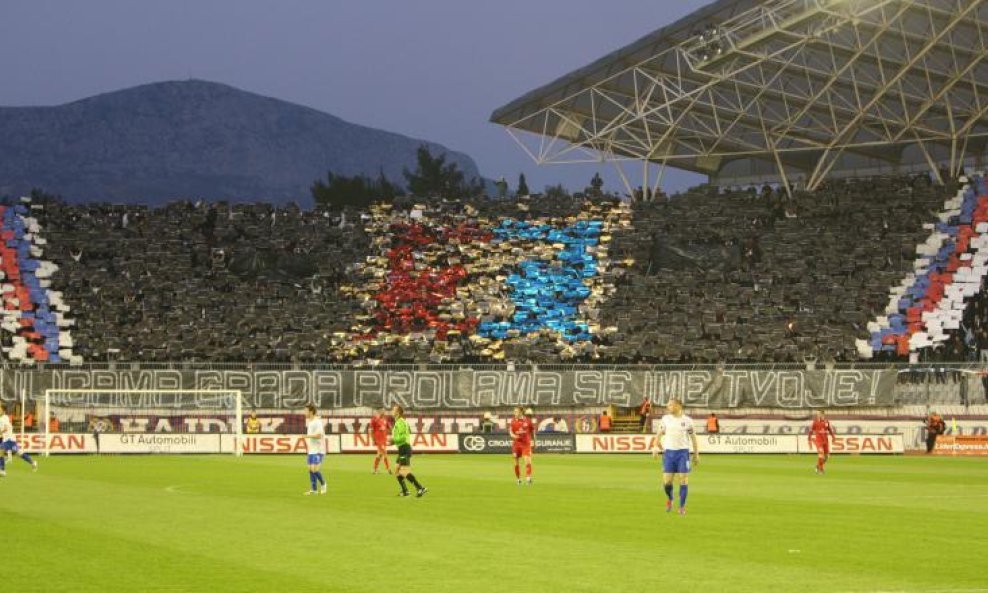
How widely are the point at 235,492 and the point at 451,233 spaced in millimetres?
49493

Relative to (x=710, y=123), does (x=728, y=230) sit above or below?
below

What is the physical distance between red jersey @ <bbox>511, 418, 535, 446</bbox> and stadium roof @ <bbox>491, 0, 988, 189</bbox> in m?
28.1

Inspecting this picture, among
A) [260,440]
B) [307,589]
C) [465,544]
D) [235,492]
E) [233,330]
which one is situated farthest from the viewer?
[233,330]

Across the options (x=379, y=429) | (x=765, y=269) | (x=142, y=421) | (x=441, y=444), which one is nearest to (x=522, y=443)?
(x=379, y=429)

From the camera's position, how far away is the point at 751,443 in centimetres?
5800

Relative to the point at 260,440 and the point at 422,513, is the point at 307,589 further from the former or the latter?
the point at 260,440

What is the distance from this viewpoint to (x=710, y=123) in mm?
82312

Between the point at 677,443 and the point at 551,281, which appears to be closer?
the point at 677,443

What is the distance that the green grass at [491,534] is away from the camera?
17750 mm

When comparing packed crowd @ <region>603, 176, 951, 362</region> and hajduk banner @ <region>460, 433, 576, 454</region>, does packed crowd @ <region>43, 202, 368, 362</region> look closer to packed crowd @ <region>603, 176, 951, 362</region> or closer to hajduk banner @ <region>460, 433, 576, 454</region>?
hajduk banner @ <region>460, 433, 576, 454</region>

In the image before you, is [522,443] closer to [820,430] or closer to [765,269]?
[820,430]

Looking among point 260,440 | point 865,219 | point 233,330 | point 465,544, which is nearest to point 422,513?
point 465,544

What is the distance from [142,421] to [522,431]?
984 inches

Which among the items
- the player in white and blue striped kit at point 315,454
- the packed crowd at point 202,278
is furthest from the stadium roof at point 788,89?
the player in white and blue striped kit at point 315,454
